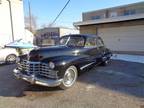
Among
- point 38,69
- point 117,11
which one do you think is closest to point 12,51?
point 38,69

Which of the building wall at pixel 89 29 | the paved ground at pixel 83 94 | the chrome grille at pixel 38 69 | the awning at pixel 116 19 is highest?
the awning at pixel 116 19

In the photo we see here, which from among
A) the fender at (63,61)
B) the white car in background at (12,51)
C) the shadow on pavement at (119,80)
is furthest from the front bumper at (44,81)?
the white car in background at (12,51)

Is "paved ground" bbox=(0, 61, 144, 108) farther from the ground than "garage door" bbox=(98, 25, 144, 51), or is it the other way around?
"garage door" bbox=(98, 25, 144, 51)

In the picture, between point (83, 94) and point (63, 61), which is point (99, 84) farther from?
point (63, 61)

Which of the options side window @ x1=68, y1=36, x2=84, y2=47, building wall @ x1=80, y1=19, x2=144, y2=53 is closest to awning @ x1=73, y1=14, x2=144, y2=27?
building wall @ x1=80, y1=19, x2=144, y2=53

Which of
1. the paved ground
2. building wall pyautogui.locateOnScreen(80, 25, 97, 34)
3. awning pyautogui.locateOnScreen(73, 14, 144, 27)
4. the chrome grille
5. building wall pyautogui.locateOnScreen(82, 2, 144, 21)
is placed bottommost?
the paved ground

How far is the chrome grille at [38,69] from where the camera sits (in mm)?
4824

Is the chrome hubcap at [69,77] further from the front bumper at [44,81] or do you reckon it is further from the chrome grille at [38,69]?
the chrome grille at [38,69]

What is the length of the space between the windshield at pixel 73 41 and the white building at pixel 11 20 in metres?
9.72

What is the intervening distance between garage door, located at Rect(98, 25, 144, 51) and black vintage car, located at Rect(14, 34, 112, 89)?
824cm

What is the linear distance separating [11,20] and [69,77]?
11.9m

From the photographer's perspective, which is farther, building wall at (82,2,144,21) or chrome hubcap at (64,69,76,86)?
building wall at (82,2,144,21)

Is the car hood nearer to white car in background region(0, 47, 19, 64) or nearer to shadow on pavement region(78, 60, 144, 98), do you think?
shadow on pavement region(78, 60, 144, 98)

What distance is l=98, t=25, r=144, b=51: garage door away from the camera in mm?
13538
